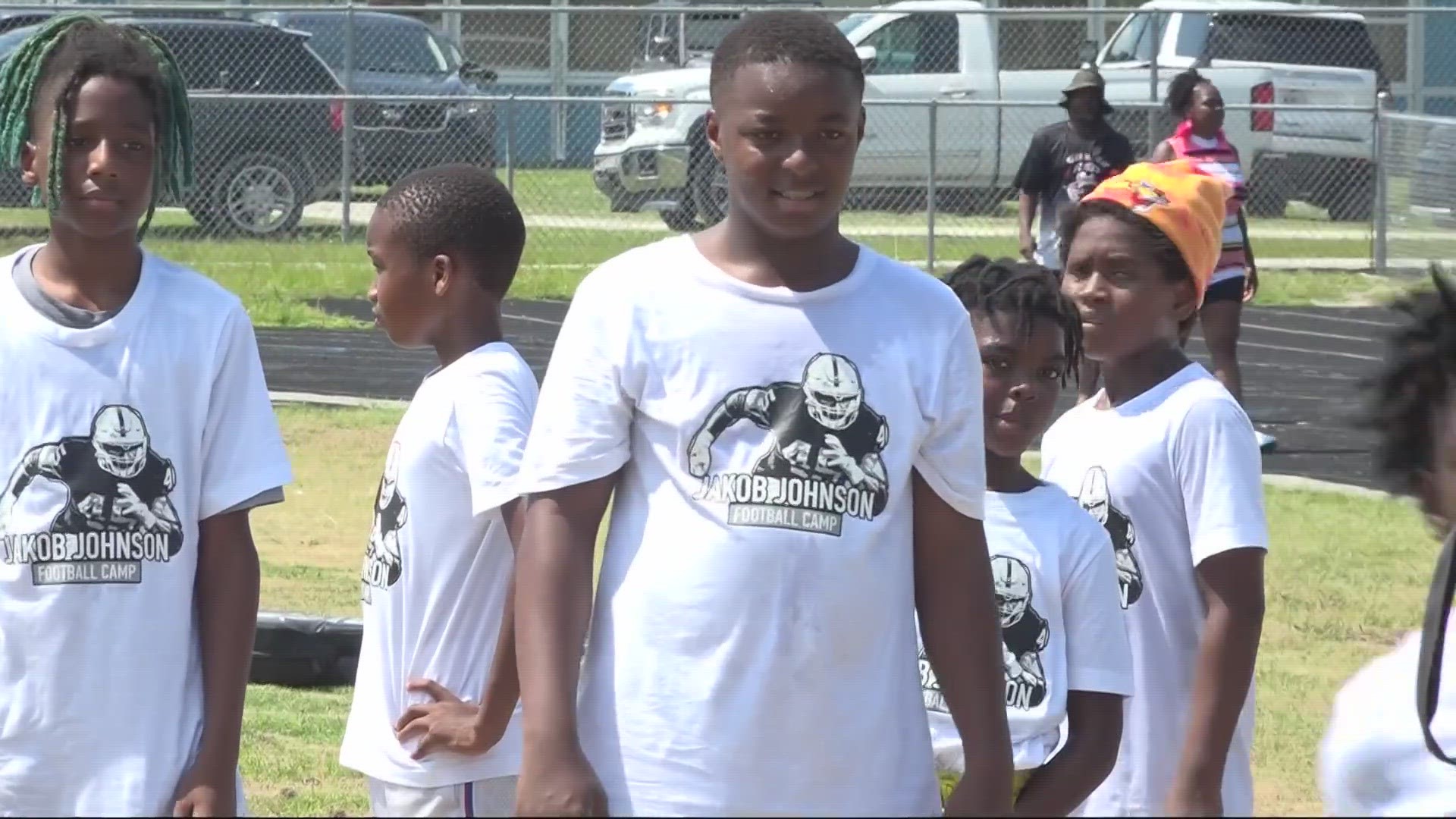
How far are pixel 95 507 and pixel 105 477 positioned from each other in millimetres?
46

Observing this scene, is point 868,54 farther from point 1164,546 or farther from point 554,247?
point 1164,546

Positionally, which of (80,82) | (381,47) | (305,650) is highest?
(80,82)

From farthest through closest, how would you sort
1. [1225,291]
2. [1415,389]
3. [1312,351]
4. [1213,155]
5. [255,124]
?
[255,124], [1312,351], [1213,155], [1225,291], [1415,389]

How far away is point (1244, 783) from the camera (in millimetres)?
3514

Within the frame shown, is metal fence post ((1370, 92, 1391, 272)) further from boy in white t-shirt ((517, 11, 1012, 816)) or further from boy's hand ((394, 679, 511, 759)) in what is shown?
boy in white t-shirt ((517, 11, 1012, 816))

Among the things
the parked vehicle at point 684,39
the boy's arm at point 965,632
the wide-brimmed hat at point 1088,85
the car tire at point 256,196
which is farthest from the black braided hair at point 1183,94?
the boy's arm at point 965,632

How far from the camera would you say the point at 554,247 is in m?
17.9

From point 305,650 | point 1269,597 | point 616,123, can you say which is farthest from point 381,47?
point 305,650

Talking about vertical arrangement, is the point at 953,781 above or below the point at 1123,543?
below

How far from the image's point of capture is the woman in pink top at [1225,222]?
Result: 10547 millimetres

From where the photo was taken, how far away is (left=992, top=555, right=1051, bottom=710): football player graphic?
10.7 ft

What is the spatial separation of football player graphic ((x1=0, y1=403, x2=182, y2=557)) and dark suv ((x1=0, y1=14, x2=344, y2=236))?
46.4 feet

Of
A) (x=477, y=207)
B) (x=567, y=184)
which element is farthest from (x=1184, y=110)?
(x=477, y=207)

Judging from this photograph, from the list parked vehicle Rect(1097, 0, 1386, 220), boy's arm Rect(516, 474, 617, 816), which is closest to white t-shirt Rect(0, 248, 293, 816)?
boy's arm Rect(516, 474, 617, 816)
